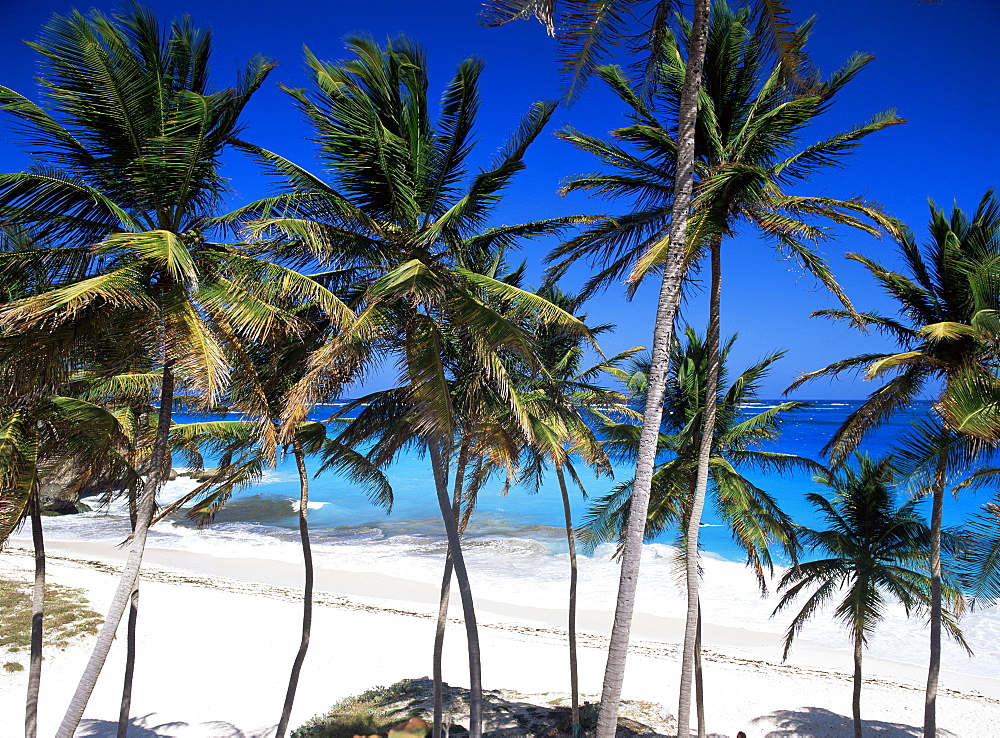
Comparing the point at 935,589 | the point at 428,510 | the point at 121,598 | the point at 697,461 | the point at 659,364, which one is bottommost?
the point at 428,510

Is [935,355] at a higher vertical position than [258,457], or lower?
higher

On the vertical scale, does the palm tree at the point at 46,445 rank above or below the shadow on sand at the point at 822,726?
above

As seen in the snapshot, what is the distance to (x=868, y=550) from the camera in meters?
11.6

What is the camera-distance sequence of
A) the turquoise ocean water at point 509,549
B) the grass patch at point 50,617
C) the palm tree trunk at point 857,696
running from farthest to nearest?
the turquoise ocean water at point 509,549 < the grass patch at point 50,617 < the palm tree trunk at point 857,696

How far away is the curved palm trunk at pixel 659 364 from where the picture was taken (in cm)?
599

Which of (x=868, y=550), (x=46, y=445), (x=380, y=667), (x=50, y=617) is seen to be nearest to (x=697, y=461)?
(x=868, y=550)

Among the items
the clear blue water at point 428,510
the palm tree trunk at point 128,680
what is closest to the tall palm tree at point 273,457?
the palm tree trunk at point 128,680

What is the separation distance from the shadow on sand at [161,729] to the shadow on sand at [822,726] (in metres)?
9.94

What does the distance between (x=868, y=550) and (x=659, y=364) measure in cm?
816

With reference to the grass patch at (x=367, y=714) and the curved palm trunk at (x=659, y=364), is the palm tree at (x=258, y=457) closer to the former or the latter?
the grass patch at (x=367, y=714)

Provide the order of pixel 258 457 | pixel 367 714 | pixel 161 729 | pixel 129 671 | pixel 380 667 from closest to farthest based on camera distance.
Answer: pixel 129 671, pixel 258 457, pixel 161 729, pixel 367 714, pixel 380 667

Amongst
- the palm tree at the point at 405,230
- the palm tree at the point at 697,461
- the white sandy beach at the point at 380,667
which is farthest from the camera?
the white sandy beach at the point at 380,667

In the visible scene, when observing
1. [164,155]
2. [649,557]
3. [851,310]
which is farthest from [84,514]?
[851,310]

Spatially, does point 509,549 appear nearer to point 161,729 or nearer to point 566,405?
point 161,729
